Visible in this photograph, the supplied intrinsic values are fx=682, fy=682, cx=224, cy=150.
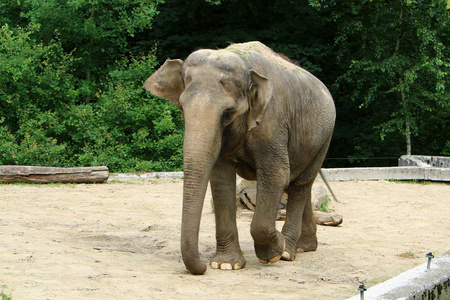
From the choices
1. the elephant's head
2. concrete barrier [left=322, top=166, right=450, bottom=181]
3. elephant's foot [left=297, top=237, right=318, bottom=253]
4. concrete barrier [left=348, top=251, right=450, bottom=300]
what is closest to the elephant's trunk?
the elephant's head

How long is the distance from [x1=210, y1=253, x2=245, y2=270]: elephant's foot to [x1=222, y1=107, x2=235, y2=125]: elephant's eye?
1427 millimetres

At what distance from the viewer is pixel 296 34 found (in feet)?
69.0

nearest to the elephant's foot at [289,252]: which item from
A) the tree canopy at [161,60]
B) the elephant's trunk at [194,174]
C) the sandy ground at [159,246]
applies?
the sandy ground at [159,246]

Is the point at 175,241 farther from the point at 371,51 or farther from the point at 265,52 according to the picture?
the point at 371,51

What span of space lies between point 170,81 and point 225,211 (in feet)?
4.51

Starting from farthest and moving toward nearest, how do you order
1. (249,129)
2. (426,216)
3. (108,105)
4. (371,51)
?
(371,51), (108,105), (426,216), (249,129)

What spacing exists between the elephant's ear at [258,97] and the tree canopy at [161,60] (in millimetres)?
10502

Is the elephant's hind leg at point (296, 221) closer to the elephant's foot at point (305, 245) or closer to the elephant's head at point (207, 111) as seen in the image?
the elephant's foot at point (305, 245)

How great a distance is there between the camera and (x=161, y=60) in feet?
68.5

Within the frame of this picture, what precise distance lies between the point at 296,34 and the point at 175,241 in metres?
14.1

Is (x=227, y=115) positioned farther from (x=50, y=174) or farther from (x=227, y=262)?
(x=50, y=174)

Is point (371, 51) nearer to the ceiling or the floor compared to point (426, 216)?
nearer to the ceiling

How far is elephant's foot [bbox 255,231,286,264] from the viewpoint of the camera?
6.70 m

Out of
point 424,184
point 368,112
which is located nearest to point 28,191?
point 424,184
